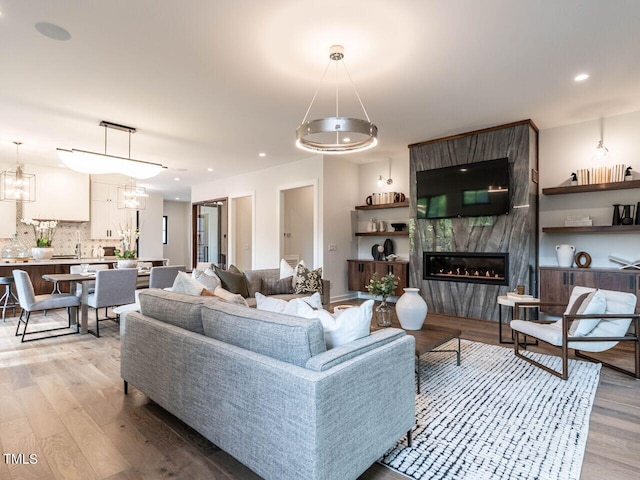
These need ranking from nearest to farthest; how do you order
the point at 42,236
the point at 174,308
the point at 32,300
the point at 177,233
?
the point at 174,308
the point at 32,300
the point at 42,236
the point at 177,233

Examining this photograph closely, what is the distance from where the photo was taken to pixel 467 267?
5.46 meters

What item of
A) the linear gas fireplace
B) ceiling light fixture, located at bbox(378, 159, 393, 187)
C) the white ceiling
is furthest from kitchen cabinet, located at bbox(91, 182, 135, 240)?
the linear gas fireplace

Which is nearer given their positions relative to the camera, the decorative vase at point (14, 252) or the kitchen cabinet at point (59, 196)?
the decorative vase at point (14, 252)

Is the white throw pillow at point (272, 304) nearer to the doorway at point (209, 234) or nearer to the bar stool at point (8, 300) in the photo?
the bar stool at point (8, 300)

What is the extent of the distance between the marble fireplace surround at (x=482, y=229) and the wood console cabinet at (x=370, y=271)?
0.36 meters

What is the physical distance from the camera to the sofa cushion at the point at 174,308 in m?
2.09

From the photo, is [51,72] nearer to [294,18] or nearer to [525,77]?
[294,18]

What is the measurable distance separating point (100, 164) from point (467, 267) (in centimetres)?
552

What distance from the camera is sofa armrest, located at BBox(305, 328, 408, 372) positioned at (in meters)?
1.46

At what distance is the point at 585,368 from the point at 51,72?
5.77 m

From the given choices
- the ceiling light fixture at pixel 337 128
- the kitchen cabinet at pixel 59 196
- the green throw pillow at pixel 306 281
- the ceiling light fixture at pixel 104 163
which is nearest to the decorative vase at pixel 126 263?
the ceiling light fixture at pixel 104 163

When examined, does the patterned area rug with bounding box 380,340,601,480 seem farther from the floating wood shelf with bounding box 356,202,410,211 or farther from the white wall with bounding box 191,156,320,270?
the white wall with bounding box 191,156,320,270

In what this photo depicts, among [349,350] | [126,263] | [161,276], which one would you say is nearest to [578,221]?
[349,350]

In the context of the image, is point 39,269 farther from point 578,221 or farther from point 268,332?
point 578,221
